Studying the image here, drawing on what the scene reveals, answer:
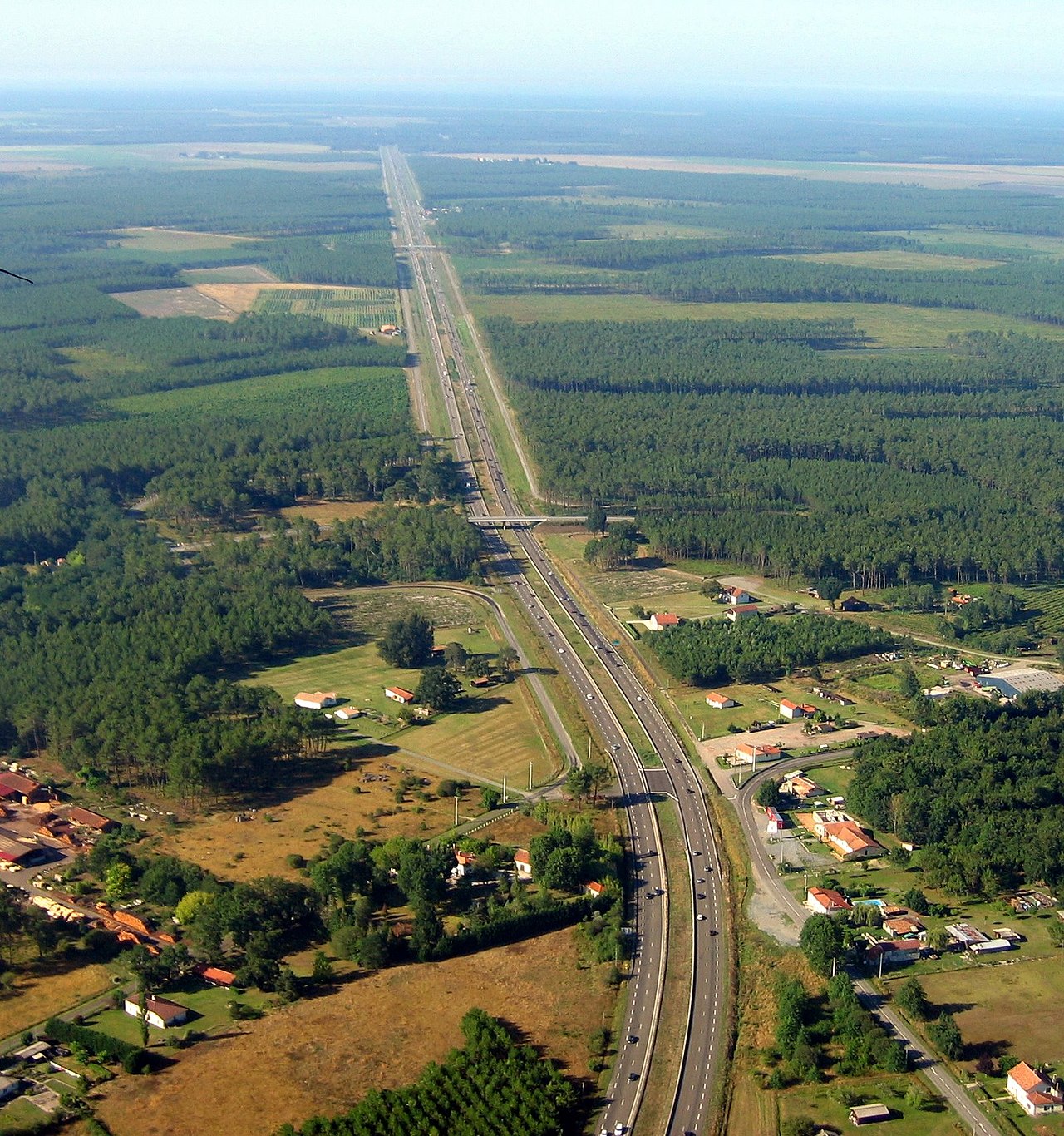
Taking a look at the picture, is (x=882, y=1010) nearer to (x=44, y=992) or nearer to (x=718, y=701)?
(x=718, y=701)

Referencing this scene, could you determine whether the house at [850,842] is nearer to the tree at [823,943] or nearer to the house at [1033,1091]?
the tree at [823,943]

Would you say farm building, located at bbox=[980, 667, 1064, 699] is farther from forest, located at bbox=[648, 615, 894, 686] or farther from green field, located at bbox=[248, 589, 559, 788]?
green field, located at bbox=[248, 589, 559, 788]

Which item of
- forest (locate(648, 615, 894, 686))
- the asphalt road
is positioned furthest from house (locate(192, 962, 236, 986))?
forest (locate(648, 615, 894, 686))

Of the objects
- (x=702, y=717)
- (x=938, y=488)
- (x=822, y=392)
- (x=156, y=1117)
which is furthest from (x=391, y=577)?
(x=822, y=392)

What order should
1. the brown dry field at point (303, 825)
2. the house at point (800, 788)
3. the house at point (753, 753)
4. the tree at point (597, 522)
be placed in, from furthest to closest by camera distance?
the tree at point (597, 522)
the house at point (753, 753)
the house at point (800, 788)
the brown dry field at point (303, 825)

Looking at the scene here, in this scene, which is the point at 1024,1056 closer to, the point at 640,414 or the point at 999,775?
the point at 999,775

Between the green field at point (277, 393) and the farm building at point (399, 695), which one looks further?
the green field at point (277, 393)

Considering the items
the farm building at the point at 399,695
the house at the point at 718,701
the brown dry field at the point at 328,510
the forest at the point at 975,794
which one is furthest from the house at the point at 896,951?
the brown dry field at the point at 328,510

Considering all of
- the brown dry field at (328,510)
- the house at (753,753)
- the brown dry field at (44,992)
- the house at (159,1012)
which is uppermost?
the brown dry field at (328,510)
